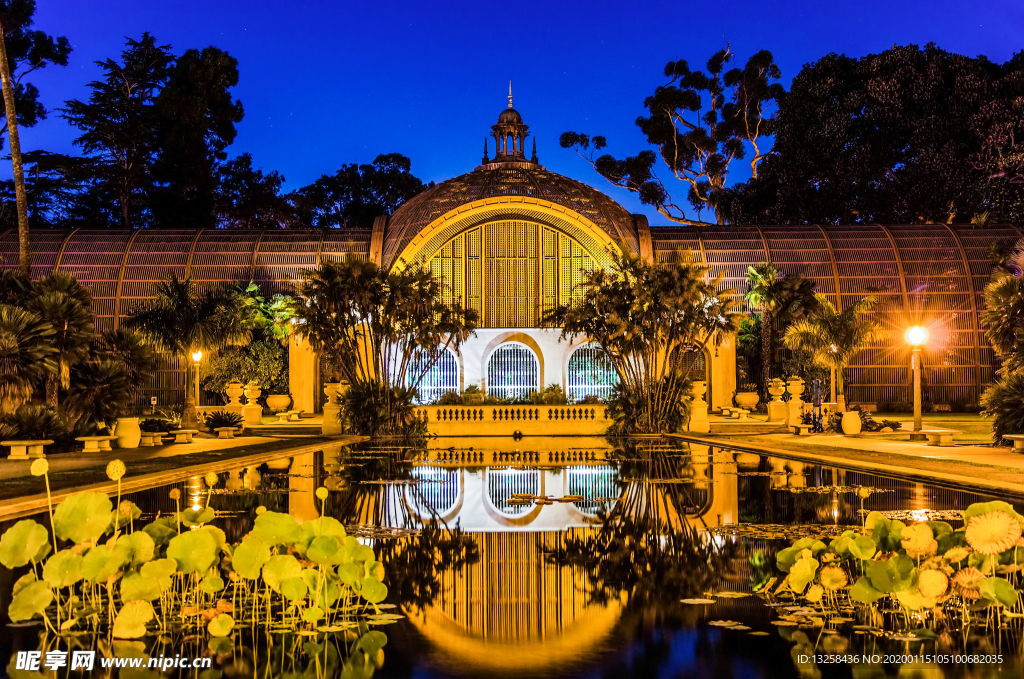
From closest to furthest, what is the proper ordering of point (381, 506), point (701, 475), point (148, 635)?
point (148, 635), point (381, 506), point (701, 475)

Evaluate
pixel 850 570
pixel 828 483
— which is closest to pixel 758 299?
pixel 828 483

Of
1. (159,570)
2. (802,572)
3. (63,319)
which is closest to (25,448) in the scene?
(63,319)

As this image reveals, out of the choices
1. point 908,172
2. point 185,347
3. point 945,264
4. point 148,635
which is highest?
point 908,172

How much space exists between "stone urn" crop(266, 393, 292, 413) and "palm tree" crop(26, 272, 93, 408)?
18683 mm

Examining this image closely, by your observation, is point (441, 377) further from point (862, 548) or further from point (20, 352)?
point (862, 548)

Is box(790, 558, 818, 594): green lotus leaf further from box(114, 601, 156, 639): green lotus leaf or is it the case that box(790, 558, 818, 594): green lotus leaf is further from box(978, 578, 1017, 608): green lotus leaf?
box(114, 601, 156, 639): green lotus leaf

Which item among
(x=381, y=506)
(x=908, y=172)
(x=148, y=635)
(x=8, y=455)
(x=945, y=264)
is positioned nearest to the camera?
(x=148, y=635)

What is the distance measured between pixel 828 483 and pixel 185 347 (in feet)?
81.3

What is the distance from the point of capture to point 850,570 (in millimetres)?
9609

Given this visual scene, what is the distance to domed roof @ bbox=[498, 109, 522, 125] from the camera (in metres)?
51.2

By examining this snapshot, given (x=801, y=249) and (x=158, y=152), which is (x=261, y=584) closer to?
(x=801, y=249)

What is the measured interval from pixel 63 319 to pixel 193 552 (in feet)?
58.4

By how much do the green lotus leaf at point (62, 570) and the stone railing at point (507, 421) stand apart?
2487 centimetres

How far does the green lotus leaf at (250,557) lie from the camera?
291 inches
